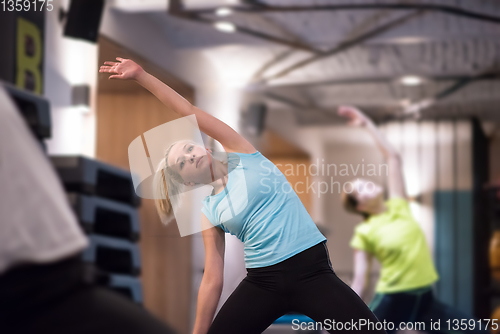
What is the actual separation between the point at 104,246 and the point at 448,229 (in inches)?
152

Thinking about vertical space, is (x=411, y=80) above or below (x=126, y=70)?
above

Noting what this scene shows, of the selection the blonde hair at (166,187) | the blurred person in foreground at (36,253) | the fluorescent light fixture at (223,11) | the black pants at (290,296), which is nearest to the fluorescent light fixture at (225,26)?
the fluorescent light fixture at (223,11)

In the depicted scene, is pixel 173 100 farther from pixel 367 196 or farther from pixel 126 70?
pixel 367 196

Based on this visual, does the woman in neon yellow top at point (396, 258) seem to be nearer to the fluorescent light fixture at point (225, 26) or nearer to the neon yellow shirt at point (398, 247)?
the neon yellow shirt at point (398, 247)

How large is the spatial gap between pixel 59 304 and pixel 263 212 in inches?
25.3

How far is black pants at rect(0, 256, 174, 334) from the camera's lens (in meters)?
0.66

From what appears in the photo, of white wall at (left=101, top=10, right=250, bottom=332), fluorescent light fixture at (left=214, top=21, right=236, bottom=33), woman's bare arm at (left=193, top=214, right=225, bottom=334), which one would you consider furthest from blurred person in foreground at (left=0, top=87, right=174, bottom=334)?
fluorescent light fixture at (left=214, top=21, right=236, bottom=33)

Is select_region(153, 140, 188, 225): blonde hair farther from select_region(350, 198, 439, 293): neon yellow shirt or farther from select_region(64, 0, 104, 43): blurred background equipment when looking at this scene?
select_region(64, 0, 104, 43): blurred background equipment

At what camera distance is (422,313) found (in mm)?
2080

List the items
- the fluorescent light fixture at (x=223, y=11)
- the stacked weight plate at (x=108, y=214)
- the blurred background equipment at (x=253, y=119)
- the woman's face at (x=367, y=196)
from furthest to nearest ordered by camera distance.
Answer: the blurred background equipment at (x=253, y=119)
the fluorescent light fixture at (x=223, y=11)
the woman's face at (x=367, y=196)
the stacked weight plate at (x=108, y=214)

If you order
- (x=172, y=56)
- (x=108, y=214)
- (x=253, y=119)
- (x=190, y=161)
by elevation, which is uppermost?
(x=172, y=56)

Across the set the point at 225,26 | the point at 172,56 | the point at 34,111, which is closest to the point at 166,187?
the point at 34,111

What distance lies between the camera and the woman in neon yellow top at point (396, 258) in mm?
2041

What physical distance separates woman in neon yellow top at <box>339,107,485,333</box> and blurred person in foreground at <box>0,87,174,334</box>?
57.9 inches
